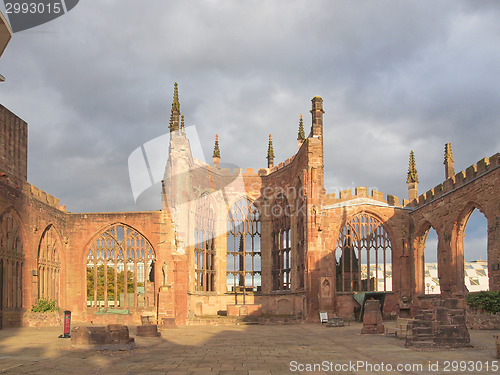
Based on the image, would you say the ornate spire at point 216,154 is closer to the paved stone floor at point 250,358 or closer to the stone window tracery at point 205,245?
the stone window tracery at point 205,245

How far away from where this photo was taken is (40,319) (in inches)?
1048

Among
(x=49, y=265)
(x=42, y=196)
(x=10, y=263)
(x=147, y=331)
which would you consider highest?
(x=42, y=196)

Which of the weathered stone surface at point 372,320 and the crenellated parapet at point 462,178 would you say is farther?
the crenellated parapet at point 462,178

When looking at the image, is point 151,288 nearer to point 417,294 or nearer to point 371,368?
point 417,294

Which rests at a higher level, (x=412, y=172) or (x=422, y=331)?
(x=412, y=172)

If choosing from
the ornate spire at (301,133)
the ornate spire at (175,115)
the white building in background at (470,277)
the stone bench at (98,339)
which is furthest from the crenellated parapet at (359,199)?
the stone bench at (98,339)

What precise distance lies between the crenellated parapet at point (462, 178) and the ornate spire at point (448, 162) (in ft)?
5.66

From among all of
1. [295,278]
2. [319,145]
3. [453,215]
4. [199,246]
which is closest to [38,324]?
[199,246]

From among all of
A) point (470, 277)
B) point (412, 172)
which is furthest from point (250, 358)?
point (470, 277)

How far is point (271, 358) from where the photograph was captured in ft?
47.1

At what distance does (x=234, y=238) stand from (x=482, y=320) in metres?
20.2

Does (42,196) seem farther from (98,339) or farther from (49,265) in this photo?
(98,339)

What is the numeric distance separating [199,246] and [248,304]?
A: 5143mm

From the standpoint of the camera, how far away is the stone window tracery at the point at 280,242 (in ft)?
123
